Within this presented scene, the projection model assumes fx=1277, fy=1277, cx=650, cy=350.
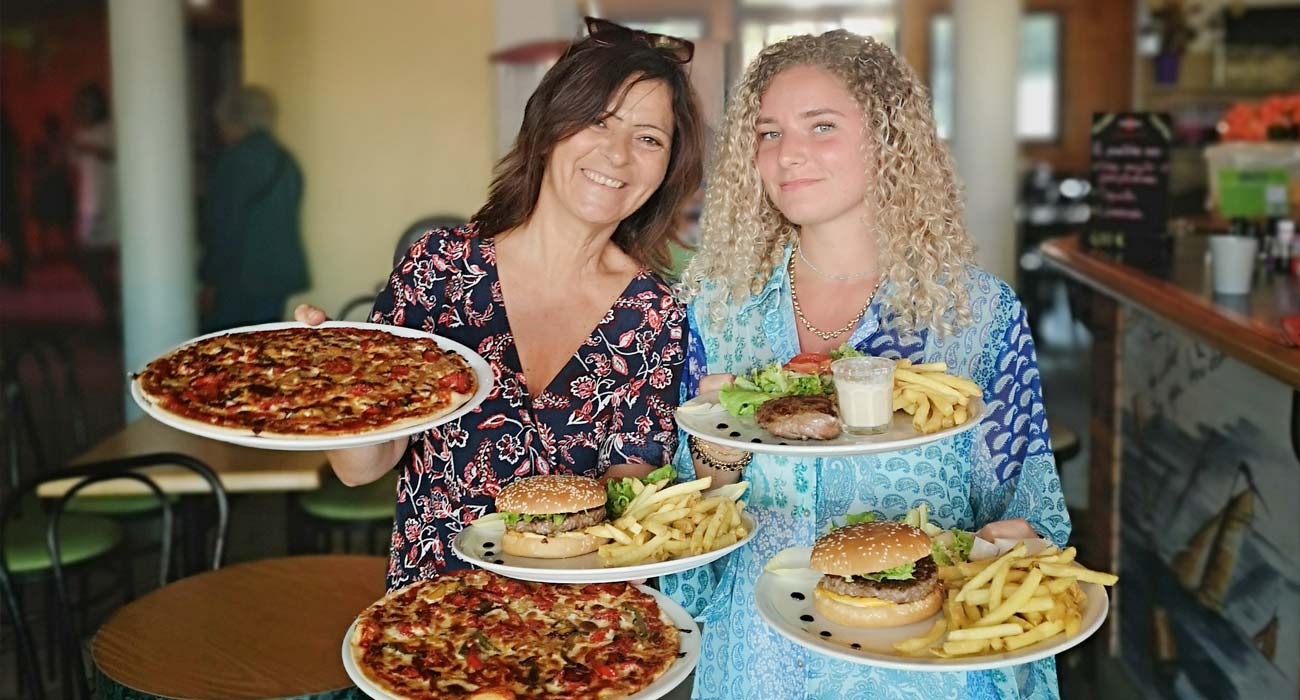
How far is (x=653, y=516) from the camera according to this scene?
1.95 meters

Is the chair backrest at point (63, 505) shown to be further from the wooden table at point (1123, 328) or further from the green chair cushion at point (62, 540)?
the wooden table at point (1123, 328)

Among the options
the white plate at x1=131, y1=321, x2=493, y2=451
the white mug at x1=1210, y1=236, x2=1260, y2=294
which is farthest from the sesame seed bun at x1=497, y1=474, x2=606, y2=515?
the white mug at x1=1210, y1=236, x2=1260, y2=294

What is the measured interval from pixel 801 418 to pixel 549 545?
42 centimetres

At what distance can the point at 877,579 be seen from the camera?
1.77 m

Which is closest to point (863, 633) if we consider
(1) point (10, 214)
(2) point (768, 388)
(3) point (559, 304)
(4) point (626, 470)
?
(2) point (768, 388)

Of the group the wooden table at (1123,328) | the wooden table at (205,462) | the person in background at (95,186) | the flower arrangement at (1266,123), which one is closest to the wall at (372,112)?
the person in background at (95,186)

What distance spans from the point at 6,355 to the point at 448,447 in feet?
17.6

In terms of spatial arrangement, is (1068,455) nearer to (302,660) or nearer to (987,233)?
(987,233)

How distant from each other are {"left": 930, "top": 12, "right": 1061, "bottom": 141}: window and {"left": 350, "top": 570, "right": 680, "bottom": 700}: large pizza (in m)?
10.8

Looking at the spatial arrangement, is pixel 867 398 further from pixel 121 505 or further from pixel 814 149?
pixel 121 505

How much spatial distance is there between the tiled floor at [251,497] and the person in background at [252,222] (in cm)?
72

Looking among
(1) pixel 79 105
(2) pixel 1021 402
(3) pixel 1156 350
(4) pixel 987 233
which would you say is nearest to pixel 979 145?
(4) pixel 987 233

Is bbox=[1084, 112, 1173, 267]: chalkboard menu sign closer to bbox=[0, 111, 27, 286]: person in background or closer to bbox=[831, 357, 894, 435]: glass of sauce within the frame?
bbox=[831, 357, 894, 435]: glass of sauce

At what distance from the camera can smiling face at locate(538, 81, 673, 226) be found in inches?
89.4
